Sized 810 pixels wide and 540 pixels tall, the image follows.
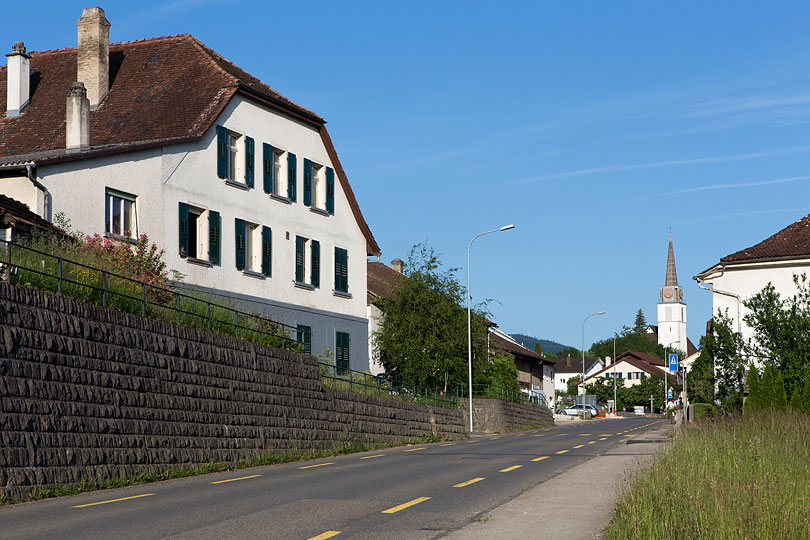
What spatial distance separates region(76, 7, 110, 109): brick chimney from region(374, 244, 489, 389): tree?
1564 cm

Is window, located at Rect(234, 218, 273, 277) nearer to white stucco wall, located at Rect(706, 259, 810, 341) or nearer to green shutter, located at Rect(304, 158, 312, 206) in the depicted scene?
green shutter, located at Rect(304, 158, 312, 206)

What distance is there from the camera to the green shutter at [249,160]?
106 feet

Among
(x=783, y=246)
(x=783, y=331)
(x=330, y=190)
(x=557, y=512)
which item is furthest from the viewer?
(x=783, y=246)

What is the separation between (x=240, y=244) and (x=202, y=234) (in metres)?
1.78

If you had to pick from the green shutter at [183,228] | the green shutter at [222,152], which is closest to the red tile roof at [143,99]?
the green shutter at [222,152]

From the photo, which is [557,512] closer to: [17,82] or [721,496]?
[721,496]

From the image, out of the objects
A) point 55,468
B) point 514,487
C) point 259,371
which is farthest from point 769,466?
point 259,371

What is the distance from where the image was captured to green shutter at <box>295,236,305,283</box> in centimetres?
3500

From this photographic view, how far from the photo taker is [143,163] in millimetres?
28141

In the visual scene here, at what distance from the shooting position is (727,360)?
3522 cm

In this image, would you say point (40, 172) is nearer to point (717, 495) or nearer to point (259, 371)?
point (259, 371)

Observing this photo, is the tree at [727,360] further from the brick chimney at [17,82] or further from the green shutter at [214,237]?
the brick chimney at [17,82]

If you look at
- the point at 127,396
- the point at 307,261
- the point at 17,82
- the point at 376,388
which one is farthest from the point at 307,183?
the point at 127,396

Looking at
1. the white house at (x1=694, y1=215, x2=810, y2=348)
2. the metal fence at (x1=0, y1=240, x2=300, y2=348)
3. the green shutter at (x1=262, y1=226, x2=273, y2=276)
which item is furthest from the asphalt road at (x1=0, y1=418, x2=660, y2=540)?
the white house at (x1=694, y1=215, x2=810, y2=348)
